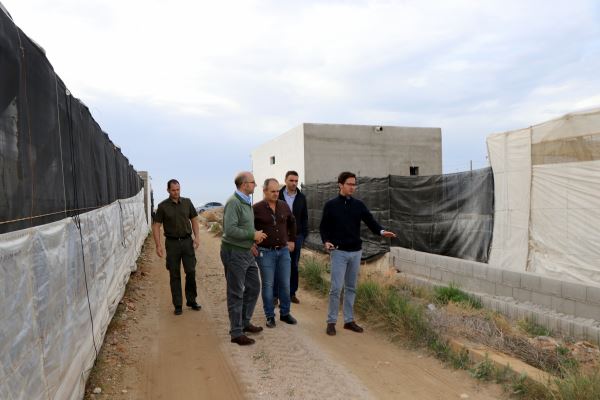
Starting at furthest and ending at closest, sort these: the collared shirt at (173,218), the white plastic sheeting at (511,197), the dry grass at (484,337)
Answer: the white plastic sheeting at (511,197) → the collared shirt at (173,218) → the dry grass at (484,337)

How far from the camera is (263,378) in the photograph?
4297mm

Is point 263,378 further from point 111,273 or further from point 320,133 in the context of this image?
point 320,133

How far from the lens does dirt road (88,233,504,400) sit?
4047 mm

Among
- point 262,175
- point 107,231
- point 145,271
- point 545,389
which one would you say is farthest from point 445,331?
point 262,175

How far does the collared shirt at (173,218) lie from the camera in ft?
21.3

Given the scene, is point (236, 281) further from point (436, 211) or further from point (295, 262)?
point (436, 211)

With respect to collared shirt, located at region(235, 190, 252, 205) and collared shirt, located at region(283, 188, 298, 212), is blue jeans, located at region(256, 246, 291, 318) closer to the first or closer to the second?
collared shirt, located at region(235, 190, 252, 205)

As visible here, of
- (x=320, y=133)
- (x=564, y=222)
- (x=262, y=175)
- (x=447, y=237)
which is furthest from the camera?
(x=262, y=175)

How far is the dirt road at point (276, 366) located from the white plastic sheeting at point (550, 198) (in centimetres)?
404

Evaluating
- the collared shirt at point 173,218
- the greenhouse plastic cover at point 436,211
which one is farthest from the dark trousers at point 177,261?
the greenhouse plastic cover at point 436,211

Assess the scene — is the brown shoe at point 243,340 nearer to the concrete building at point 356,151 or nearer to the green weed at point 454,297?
the green weed at point 454,297

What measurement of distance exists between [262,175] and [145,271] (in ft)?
53.4

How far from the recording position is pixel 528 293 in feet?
23.3

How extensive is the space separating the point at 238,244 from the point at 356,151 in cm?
1565
